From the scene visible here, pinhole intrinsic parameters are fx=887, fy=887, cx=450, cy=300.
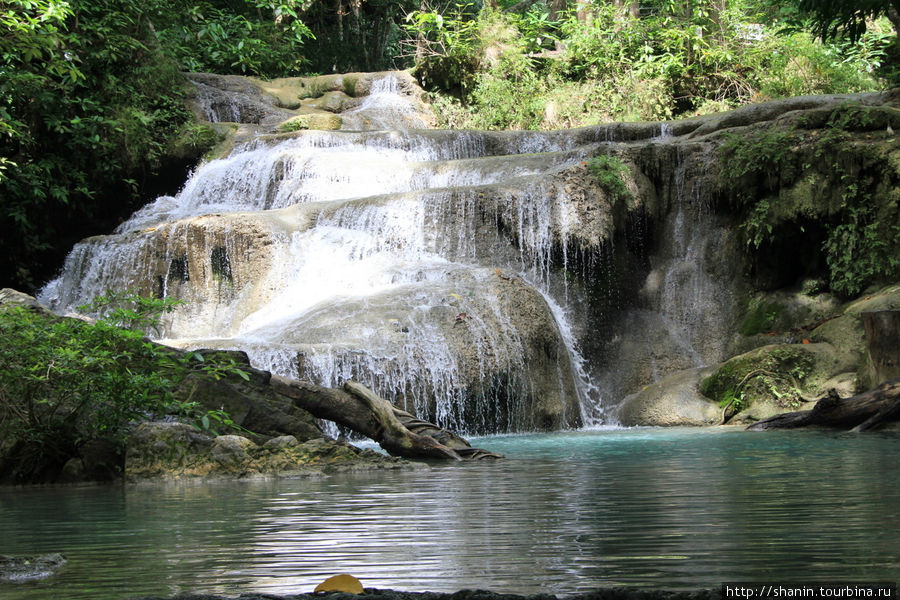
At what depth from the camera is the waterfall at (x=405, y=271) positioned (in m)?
10.2

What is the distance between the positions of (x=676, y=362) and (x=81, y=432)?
8.69 m

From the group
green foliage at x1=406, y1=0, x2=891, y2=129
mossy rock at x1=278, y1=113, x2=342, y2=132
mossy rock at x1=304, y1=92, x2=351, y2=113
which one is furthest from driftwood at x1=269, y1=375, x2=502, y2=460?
mossy rock at x1=304, y1=92, x2=351, y2=113

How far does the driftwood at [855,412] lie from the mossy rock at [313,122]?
12849mm

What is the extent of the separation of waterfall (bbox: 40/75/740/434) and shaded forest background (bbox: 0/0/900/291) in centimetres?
127

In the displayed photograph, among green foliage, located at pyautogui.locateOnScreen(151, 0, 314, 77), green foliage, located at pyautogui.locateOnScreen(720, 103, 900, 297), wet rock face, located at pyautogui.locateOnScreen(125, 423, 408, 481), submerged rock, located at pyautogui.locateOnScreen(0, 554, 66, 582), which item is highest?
green foliage, located at pyautogui.locateOnScreen(151, 0, 314, 77)

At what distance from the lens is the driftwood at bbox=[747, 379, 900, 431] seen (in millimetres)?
8094

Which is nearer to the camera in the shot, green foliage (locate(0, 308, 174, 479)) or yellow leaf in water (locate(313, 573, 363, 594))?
yellow leaf in water (locate(313, 573, 363, 594))

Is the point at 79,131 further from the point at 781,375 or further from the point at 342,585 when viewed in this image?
the point at 342,585

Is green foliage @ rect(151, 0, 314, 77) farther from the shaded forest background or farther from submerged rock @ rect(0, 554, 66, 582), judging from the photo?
submerged rock @ rect(0, 554, 66, 582)

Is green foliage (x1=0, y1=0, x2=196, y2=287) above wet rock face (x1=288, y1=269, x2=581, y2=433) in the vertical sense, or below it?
above

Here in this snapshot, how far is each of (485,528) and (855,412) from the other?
645 centimetres

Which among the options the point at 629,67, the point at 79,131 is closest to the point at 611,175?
the point at 629,67

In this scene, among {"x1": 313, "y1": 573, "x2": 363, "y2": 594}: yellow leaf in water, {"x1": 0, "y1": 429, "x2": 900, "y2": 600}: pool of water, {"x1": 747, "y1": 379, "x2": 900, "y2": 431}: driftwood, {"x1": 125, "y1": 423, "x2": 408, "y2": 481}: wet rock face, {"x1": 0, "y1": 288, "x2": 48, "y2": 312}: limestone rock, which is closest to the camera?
{"x1": 313, "y1": 573, "x2": 363, "y2": 594}: yellow leaf in water

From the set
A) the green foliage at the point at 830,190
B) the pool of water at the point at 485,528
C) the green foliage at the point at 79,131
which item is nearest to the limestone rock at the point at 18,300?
the pool of water at the point at 485,528
